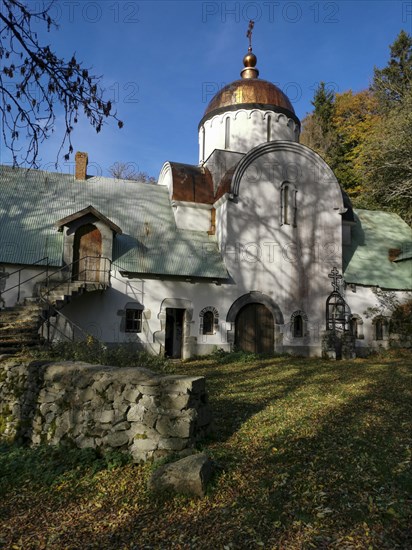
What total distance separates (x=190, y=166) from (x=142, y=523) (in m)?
18.1

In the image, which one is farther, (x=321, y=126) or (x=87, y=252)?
(x=321, y=126)

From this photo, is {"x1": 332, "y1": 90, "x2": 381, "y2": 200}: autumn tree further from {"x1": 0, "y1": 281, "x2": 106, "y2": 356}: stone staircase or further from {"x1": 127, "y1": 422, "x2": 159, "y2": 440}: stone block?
{"x1": 127, "y1": 422, "x2": 159, "y2": 440}: stone block

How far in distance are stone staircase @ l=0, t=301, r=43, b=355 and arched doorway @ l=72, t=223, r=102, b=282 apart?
3.06 metres

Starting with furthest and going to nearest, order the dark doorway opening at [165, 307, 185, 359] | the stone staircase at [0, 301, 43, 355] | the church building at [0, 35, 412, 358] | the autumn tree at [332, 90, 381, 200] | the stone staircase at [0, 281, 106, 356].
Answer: the autumn tree at [332, 90, 381, 200] < the dark doorway opening at [165, 307, 185, 359] < the church building at [0, 35, 412, 358] < the stone staircase at [0, 281, 106, 356] < the stone staircase at [0, 301, 43, 355]

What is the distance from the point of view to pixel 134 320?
54.6 ft

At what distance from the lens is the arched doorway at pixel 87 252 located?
53.1 ft

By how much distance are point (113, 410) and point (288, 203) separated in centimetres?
1546

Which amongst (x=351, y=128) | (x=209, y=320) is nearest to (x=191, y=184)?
(x=209, y=320)

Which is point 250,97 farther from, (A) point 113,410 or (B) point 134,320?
(A) point 113,410

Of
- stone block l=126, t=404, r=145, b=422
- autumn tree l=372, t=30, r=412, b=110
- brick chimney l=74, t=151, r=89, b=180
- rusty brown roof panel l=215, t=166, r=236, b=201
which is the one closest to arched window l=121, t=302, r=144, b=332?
rusty brown roof panel l=215, t=166, r=236, b=201

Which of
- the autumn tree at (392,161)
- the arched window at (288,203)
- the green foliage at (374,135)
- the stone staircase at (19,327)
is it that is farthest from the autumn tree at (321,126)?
the stone staircase at (19,327)

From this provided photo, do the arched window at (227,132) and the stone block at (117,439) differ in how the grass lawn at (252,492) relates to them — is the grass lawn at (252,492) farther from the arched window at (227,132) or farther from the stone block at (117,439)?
the arched window at (227,132)

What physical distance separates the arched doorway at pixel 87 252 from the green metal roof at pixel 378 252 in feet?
37.9

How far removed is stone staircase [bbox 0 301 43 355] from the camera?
1092 centimetres
